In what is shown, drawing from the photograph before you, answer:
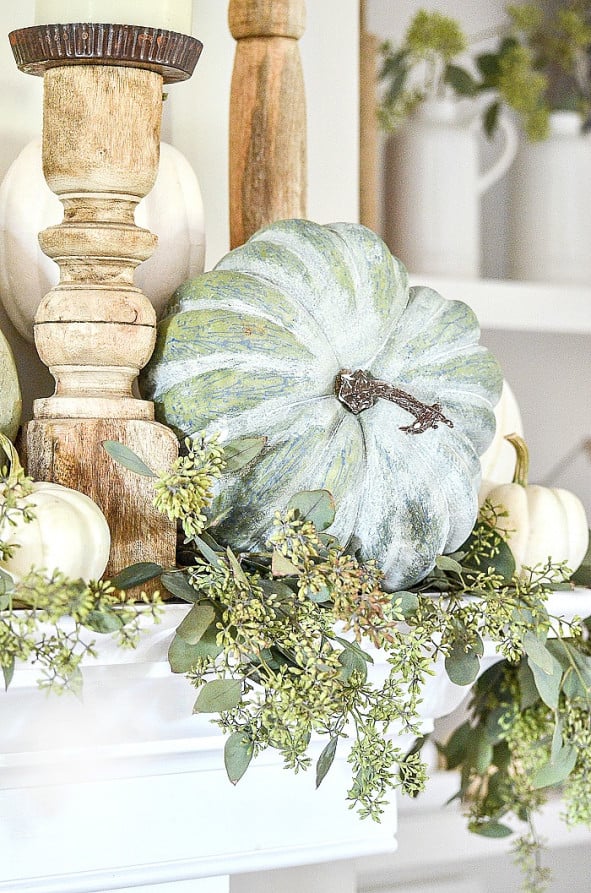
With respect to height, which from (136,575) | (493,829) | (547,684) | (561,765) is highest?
(136,575)

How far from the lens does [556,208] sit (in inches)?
59.4

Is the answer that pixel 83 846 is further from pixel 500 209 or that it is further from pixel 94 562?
pixel 500 209

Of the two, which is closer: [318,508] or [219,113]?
[318,508]

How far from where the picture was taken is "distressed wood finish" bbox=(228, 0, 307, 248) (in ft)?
2.46

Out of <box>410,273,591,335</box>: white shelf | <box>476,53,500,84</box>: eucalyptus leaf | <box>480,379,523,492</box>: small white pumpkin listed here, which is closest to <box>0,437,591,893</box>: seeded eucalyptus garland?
<box>480,379,523,492</box>: small white pumpkin

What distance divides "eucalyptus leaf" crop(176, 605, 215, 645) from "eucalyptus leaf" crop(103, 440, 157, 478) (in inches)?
2.9

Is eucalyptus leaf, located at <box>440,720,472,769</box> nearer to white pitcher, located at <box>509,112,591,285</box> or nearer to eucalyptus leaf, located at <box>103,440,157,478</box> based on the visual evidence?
eucalyptus leaf, located at <box>103,440,157,478</box>

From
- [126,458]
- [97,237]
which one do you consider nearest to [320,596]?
[126,458]

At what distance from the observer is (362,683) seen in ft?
1.86

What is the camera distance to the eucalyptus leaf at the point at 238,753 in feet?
1.81

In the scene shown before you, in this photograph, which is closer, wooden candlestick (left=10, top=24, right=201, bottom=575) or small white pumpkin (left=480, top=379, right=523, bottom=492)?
wooden candlestick (left=10, top=24, right=201, bottom=575)

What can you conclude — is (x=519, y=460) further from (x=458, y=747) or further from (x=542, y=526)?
(x=458, y=747)

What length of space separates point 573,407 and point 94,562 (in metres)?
1.29

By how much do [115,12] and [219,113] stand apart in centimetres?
25
